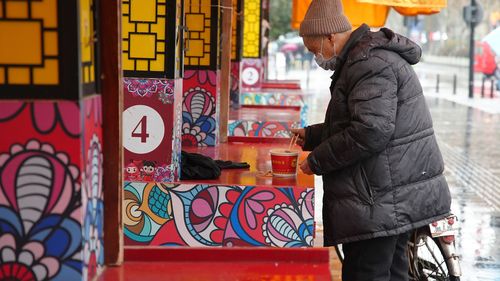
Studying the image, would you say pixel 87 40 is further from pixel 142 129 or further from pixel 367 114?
pixel 142 129

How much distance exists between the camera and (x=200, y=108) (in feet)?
20.7

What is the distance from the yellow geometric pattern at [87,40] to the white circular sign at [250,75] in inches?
425

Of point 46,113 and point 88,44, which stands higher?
point 88,44

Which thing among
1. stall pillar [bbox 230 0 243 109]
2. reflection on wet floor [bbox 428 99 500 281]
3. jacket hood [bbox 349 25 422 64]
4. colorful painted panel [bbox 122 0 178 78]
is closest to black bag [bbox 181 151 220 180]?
colorful painted panel [bbox 122 0 178 78]

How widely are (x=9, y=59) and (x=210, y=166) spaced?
8.09ft

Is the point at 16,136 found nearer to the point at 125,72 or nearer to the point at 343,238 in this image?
the point at 343,238

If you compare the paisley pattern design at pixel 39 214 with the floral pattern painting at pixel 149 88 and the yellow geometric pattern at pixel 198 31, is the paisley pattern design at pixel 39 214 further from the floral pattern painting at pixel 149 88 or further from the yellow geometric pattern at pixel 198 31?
the yellow geometric pattern at pixel 198 31

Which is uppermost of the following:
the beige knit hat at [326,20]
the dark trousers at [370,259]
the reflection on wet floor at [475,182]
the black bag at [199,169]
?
the beige knit hat at [326,20]

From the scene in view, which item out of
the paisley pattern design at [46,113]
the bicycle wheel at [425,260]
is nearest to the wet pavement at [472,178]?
the bicycle wheel at [425,260]

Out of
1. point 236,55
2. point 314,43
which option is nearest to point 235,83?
point 236,55

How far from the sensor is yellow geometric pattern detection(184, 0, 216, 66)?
248 inches

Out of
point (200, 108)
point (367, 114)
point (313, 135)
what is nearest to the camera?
point (367, 114)

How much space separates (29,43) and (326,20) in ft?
6.03

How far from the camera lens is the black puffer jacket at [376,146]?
3756 millimetres
